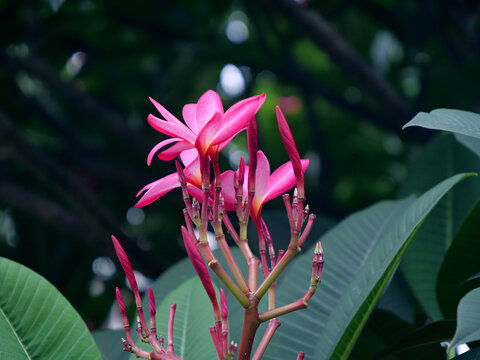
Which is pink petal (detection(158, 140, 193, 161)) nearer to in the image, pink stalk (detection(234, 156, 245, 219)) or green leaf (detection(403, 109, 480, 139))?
pink stalk (detection(234, 156, 245, 219))

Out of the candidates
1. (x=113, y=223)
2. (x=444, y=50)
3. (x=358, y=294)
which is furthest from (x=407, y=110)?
(x=358, y=294)

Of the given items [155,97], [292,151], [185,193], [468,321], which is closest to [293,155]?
[292,151]

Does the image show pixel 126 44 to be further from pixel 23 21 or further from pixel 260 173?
pixel 260 173

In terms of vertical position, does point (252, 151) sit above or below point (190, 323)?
above

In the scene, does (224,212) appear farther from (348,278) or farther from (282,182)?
(348,278)

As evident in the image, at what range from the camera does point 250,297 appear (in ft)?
1.62

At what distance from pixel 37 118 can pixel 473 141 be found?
1.58 meters

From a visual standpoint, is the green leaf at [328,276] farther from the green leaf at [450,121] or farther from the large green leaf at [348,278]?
the green leaf at [450,121]

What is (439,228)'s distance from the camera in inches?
34.6

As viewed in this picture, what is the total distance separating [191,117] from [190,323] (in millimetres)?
278

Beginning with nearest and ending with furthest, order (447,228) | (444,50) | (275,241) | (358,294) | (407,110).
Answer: (358,294) → (447,228) → (275,241) → (407,110) → (444,50)

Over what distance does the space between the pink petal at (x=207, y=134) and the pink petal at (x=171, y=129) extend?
0.03m

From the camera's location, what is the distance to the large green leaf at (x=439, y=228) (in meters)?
0.85

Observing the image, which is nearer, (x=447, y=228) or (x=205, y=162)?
(x=205, y=162)
